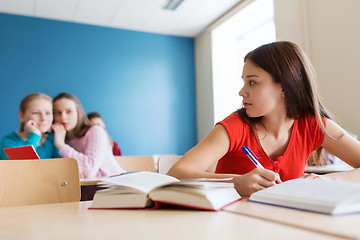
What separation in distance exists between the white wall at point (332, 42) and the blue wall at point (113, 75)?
88.4 inches

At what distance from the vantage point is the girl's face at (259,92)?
1.27 metres

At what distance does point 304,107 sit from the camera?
132 cm

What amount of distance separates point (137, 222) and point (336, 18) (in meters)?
3.06

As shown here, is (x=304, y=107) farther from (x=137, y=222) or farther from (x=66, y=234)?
(x=66, y=234)

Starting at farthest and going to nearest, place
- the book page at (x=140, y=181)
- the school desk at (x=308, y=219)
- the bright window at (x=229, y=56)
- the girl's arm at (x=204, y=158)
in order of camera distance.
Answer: the bright window at (x=229, y=56) < the girl's arm at (x=204, y=158) < the book page at (x=140, y=181) < the school desk at (x=308, y=219)

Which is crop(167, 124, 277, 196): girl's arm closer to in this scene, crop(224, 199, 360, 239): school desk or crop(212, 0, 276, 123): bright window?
crop(224, 199, 360, 239): school desk

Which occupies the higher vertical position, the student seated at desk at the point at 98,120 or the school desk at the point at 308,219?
the student seated at desk at the point at 98,120

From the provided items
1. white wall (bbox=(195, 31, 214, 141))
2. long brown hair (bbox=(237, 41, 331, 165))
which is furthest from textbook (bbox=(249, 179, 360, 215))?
white wall (bbox=(195, 31, 214, 141))

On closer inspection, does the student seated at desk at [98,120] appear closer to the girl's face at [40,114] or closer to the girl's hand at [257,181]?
the girl's face at [40,114]

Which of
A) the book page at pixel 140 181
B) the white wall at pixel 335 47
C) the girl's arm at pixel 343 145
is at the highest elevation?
the white wall at pixel 335 47

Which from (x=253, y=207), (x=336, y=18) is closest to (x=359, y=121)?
(x=336, y=18)

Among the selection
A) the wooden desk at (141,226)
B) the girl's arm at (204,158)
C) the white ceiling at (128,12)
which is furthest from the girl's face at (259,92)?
the white ceiling at (128,12)

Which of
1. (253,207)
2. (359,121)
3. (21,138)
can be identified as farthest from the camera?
(359,121)

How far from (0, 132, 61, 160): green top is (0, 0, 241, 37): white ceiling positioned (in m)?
2.44
